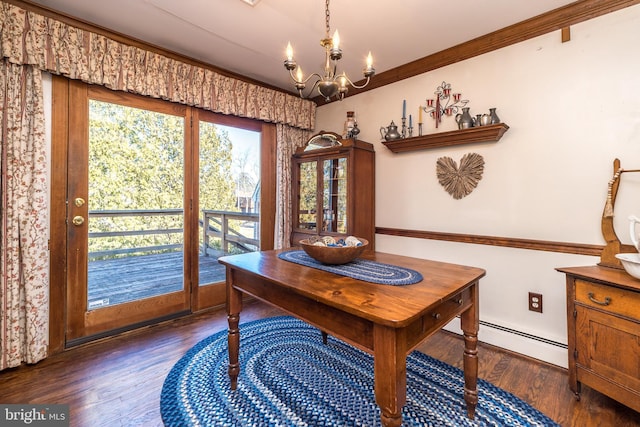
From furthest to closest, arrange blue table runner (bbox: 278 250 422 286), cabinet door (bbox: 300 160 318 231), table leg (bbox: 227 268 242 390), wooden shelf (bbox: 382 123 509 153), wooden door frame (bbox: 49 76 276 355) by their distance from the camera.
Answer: cabinet door (bbox: 300 160 318 231) < wooden shelf (bbox: 382 123 509 153) < wooden door frame (bbox: 49 76 276 355) < table leg (bbox: 227 268 242 390) < blue table runner (bbox: 278 250 422 286)

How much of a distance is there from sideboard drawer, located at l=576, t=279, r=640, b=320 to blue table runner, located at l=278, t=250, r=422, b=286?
1.05 meters

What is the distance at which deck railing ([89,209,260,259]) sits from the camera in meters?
2.40

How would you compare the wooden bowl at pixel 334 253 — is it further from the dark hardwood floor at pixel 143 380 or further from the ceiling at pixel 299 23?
the ceiling at pixel 299 23

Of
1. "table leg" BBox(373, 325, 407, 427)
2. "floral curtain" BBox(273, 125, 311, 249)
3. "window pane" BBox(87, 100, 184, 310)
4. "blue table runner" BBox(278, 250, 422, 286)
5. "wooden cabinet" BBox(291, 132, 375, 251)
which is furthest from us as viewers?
"floral curtain" BBox(273, 125, 311, 249)

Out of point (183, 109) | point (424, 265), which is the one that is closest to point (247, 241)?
point (183, 109)

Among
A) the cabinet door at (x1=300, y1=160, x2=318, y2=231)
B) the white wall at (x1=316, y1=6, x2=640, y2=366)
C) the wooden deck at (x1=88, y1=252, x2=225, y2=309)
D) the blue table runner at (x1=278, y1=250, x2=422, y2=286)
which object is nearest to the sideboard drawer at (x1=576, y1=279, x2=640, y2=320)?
the white wall at (x1=316, y1=6, x2=640, y2=366)

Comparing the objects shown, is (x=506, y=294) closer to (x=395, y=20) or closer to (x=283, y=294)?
(x=283, y=294)

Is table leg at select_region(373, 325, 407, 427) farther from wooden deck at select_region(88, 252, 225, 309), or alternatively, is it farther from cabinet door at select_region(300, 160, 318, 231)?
wooden deck at select_region(88, 252, 225, 309)

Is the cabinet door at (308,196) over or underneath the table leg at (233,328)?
over

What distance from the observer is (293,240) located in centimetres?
350

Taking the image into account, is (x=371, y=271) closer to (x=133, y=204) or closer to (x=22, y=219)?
(x=133, y=204)

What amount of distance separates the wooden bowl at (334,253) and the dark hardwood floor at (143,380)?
3.91ft

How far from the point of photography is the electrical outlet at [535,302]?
2.10 m

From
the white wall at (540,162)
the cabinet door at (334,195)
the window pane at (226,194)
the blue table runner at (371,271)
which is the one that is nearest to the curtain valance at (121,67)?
the window pane at (226,194)
